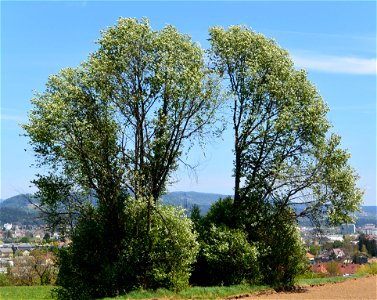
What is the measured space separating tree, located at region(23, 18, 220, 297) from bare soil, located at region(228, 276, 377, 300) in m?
6.24

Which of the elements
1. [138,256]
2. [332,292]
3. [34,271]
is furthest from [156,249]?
[34,271]

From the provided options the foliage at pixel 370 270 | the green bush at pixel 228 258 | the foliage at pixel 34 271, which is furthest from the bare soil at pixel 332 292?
the foliage at pixel 34 271

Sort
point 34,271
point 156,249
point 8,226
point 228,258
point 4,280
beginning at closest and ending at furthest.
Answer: point 156,249
point 228,258
point 4,280
point 34,271
point 8,226

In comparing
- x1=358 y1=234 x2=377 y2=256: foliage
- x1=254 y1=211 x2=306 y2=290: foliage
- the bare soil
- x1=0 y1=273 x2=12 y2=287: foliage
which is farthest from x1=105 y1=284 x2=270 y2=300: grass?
x1=358 y1=234 x2=377 y2=256: foliage

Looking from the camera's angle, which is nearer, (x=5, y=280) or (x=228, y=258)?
(x=228, y=258)

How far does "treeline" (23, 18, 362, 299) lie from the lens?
2589 cm

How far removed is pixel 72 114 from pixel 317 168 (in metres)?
13.2

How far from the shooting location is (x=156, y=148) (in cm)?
2672

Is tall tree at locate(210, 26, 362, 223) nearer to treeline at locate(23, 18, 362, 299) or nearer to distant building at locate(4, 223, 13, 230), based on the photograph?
treeline at locate(23, 18, 362, 299)

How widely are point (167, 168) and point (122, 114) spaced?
3.40 m

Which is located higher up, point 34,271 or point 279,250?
point 279,250

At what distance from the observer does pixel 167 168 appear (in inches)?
1073

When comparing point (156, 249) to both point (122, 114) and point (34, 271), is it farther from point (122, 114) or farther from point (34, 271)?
point (34, 271)

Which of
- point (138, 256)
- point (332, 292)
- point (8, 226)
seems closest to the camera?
point (138, 256)
